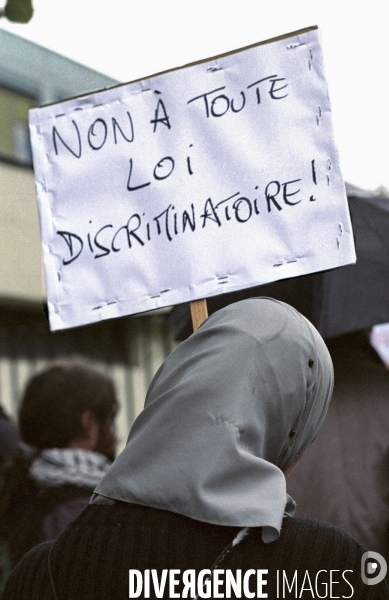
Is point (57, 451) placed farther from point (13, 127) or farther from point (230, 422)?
point (13, 127)

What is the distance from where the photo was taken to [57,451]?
311 cm

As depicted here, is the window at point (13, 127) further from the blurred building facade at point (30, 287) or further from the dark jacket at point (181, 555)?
the dark jacket at point (181, 555)

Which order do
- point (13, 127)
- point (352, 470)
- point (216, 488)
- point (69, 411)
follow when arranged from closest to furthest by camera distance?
point (216, 488) < point (352, 470) < point (69, 411) < point (13, 127)

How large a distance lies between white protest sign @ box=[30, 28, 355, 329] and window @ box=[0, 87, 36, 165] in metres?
6.41

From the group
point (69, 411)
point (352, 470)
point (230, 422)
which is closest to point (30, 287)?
point (69, 411)

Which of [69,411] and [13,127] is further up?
[13,127]

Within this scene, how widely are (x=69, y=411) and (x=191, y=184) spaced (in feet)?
3.74

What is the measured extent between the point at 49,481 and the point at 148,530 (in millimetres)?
1641

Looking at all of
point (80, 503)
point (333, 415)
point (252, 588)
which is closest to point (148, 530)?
point (252, 588)

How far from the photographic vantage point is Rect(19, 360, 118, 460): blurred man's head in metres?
3.19

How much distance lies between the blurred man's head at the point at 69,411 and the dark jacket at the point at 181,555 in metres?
1.71

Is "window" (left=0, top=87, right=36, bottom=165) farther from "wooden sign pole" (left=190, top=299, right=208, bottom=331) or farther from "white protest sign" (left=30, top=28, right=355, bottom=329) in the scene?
"wooden sign pole" (left=190, top=299, right=208, bottom=331)

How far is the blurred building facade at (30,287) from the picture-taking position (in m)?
8.09

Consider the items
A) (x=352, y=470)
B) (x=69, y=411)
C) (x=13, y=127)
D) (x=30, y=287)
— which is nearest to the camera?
(x=352, y=470)
